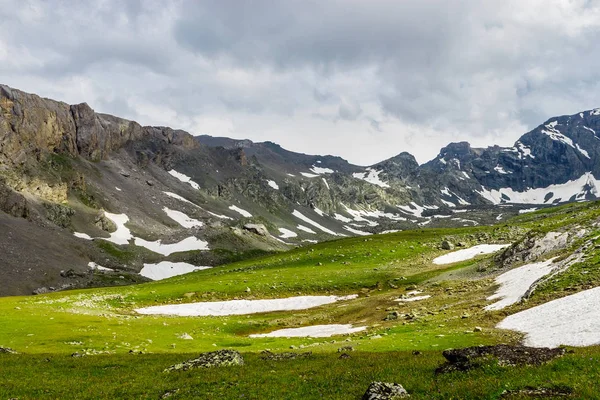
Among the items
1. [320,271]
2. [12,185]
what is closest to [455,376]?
[320,271]

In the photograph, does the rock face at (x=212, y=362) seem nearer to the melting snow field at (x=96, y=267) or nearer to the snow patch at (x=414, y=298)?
the snow patch at (x=414, y=298)

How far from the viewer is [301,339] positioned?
41.6m

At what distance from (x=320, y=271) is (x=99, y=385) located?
58.1m

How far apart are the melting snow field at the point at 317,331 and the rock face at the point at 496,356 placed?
2254 centimetres

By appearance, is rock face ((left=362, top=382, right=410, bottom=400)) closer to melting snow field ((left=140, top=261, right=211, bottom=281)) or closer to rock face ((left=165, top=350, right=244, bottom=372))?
rock face ((left=165, top=350, right=244, bottom=372))

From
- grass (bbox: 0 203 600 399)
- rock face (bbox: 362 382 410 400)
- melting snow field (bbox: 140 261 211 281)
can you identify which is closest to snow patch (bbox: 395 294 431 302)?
grass (bbox: 0 203 600 399)

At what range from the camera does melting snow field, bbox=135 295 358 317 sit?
62625 mm

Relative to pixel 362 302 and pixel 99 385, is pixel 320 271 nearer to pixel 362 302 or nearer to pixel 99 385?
pixel 362 302

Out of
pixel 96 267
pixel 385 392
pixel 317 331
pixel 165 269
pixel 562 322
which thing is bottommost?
pixel 317 331

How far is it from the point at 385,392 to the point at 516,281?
3639 centimetres

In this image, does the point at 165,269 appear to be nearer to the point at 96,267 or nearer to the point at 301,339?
the point at 96,267

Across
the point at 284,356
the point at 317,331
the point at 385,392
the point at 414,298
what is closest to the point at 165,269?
the point at 414,298

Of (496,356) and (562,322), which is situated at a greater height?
(496,356)

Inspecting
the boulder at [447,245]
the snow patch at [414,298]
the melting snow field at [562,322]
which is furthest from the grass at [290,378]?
the boulder at [447,245]
